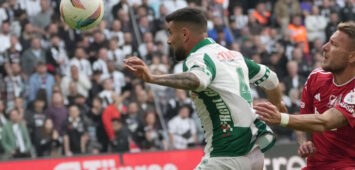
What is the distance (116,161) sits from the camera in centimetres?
1410

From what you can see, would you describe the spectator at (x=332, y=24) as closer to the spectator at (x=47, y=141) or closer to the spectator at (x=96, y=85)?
the spectator at (x=96, y=85)

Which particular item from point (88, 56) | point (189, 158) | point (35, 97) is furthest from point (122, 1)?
point (189, 158)

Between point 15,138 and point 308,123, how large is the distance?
10095 mm

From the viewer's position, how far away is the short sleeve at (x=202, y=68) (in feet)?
25.0

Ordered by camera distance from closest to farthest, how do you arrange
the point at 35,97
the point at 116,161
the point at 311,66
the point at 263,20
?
the point at 116,161 < the point at 35,97 < the point at 311,66 < the point at 263,20

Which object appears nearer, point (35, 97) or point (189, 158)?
point (189, 158)

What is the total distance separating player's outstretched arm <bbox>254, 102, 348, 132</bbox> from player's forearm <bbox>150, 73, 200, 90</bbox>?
69 cm

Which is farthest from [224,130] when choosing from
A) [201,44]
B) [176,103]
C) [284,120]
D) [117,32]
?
[117,32]

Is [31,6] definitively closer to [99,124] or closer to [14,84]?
[14,84]

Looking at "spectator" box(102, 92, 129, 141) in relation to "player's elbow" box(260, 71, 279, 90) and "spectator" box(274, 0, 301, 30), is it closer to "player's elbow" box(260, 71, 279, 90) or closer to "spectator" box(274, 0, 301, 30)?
"spectator" box(274, 0, 301, 30)

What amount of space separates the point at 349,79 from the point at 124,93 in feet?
35.6

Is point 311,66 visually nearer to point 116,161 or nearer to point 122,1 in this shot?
point 122,1

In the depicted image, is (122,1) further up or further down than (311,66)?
further up

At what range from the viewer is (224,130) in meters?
8.08
